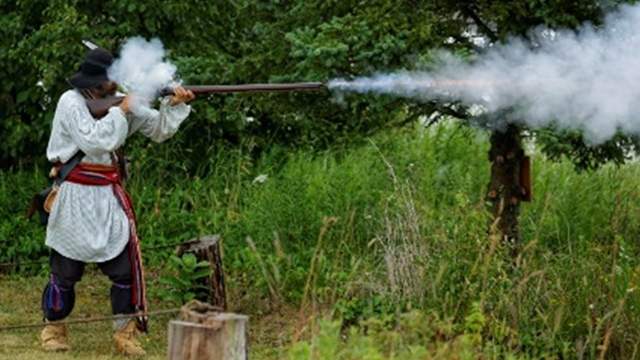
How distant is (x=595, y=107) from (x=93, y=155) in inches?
122

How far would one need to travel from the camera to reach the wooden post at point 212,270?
9531 millimetres

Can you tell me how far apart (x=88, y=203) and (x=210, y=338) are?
9.76 feet

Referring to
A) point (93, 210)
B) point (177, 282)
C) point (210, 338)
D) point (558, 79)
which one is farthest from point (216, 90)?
point (210, 338)

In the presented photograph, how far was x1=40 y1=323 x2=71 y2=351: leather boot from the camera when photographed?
29.1 feet

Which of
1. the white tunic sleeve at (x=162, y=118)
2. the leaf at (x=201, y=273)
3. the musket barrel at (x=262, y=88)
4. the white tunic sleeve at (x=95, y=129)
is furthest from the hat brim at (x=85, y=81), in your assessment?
the leaf at (x=201, y=273)

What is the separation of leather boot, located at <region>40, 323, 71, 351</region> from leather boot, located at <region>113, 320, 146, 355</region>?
0.34 metres

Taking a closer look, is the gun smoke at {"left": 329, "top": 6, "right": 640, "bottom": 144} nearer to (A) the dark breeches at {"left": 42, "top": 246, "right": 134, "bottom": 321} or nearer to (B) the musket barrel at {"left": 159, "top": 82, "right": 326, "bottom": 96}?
(B) the musket barrel at {"left": 159, "top": 82, "right": 326, "bottom": 96}

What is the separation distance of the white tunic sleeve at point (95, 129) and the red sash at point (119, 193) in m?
0.22

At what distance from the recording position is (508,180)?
9828 mm

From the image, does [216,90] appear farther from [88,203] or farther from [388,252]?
[388,252]

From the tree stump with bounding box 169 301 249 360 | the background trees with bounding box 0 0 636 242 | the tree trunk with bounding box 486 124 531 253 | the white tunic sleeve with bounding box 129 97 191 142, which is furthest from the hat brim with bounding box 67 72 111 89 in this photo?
the tree stump with bounding box 169 301 249 360

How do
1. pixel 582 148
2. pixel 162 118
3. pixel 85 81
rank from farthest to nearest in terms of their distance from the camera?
pixel 582 148 → pixel 162 118 → pixel 85 81

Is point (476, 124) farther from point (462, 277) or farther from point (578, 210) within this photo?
point (578, 210)

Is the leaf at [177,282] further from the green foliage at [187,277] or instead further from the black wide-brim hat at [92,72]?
the black wide-brim hat at [92,72]
